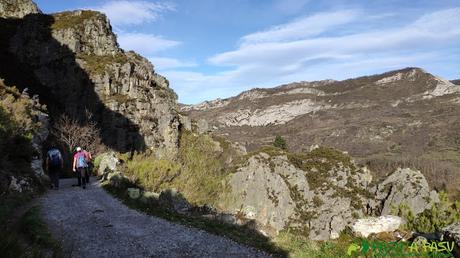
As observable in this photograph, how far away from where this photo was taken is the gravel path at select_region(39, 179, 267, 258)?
10.0 meters

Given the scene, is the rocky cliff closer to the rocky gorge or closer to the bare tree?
the rocky gorge

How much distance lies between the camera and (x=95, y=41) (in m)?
58.1

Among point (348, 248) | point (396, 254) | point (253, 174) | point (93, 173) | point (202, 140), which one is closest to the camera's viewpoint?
point (396, 254)

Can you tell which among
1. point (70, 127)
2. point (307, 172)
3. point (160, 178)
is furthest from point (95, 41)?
point (160, 178)

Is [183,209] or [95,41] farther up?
[95,41]

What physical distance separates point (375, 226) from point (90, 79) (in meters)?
44.7

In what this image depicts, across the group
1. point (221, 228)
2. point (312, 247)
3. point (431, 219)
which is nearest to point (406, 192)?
point (431, 219)

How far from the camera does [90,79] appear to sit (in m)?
50.9

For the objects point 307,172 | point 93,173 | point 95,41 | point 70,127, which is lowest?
point 307,172

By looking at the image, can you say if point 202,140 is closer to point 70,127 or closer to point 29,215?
point 70,127

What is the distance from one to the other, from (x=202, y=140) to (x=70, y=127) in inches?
737

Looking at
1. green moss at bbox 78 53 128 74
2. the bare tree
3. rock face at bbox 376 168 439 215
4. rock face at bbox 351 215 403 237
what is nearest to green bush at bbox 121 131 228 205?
the bare tree

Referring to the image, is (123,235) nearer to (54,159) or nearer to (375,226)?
(375,226)

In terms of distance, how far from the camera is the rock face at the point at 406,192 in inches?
1446
